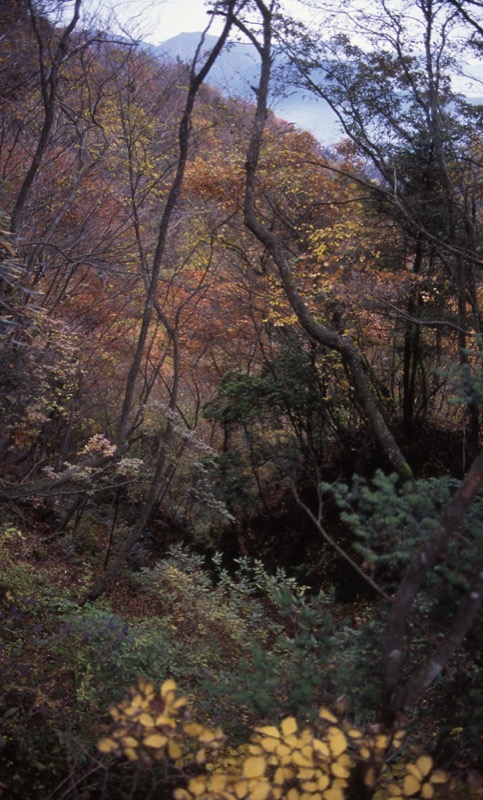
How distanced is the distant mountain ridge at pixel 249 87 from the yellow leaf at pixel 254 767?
28.9ft

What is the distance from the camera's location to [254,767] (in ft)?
7.18

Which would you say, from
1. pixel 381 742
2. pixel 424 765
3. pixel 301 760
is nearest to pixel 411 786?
pixel 424 765

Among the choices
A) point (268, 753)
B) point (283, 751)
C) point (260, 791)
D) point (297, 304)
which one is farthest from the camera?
point (297, 304)

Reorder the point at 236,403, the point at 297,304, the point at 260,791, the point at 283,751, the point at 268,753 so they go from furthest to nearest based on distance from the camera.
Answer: the point at 236,403
the point at 297,304
the point at 268,753
the point at 283,751
the point at 260,791

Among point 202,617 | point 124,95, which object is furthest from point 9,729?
point 124,95

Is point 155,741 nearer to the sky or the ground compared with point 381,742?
nearer to the ground

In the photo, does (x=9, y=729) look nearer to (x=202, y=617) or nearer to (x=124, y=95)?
(x=202, y=617)

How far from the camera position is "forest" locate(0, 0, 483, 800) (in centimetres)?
290

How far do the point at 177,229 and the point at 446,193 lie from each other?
5.54 metres

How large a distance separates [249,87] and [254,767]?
31.0 feet

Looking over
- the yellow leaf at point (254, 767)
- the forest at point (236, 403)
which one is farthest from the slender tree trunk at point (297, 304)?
the yellow leaf at point (254, 767)

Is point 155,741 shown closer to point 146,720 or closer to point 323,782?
point 146,720

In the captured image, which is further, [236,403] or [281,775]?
[236,403]

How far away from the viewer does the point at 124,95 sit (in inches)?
397
